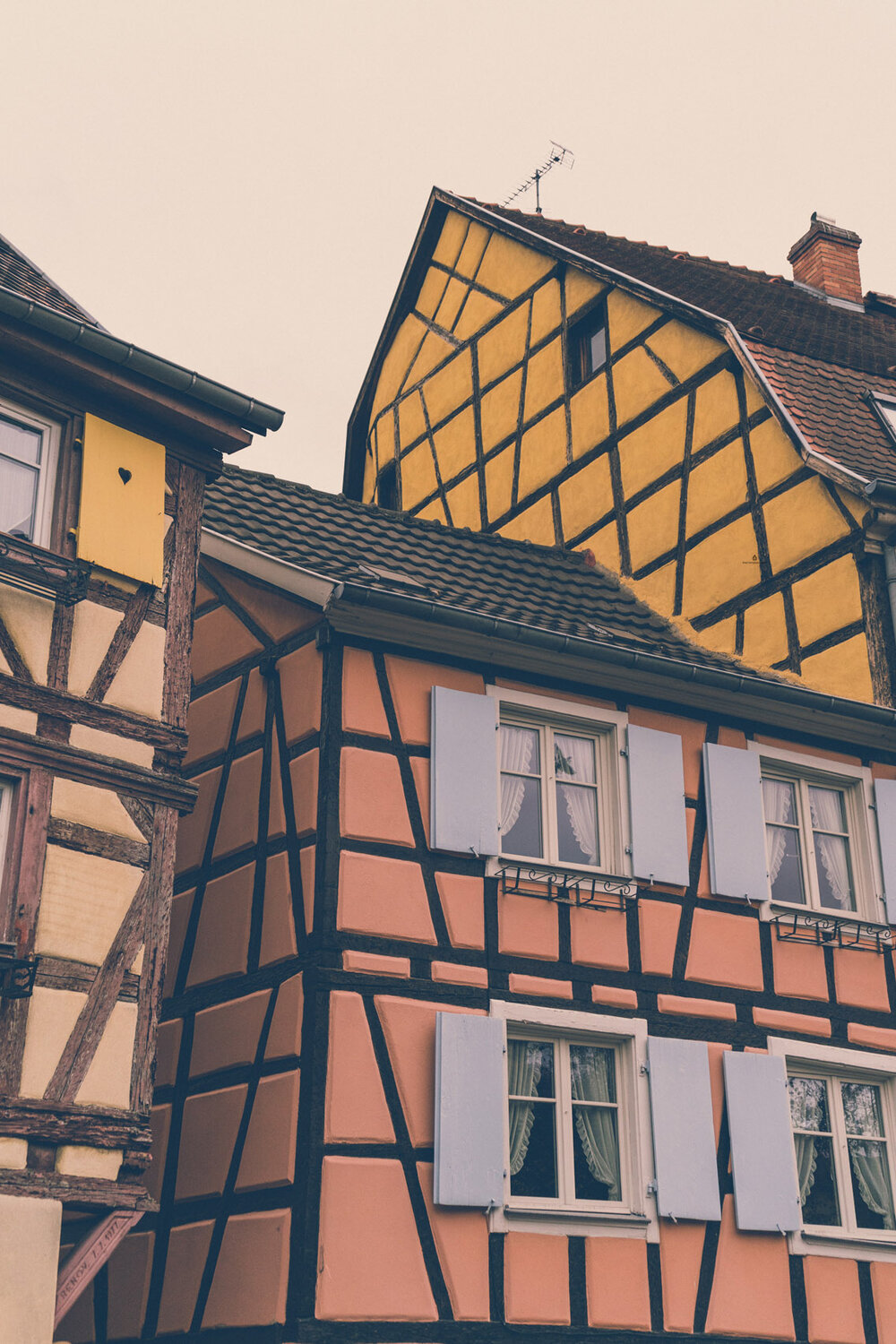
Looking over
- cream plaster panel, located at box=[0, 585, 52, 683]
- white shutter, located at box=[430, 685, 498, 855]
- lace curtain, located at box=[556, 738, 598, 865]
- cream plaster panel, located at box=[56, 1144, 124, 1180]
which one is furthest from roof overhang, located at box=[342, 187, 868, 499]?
cream plaster panel, located at box=[56, 1144, 124, 1180]

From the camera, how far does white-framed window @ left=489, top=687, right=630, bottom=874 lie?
11.9m

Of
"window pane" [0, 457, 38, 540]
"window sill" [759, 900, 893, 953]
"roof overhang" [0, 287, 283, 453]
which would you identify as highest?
"roof overhang" [0, 287, 283, 453]

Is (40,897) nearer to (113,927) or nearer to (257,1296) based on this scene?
(113,927)

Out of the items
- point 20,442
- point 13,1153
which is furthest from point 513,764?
point 13,1153

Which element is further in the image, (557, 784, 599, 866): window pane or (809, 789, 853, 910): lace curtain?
(809, 789, 853, 910): lace curtain

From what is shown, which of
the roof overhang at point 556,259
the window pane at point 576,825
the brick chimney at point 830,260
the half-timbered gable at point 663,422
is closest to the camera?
the window pane at point 576,825

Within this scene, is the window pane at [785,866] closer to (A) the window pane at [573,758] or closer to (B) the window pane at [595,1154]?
(A) the window pane at [573,758]

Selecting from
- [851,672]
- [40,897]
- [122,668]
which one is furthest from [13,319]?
[851,672]

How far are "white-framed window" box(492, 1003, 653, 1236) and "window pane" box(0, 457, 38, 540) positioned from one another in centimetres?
440

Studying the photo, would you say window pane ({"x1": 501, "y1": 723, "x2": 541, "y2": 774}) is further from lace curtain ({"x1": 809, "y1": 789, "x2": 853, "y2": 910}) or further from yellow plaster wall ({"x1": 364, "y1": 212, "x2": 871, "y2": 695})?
yellow plaster wall ({"x1": 364, "y1": 212, "x2": 871, "y2": 695})

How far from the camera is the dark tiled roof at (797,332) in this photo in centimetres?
Result: 1501

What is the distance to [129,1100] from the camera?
9.55 metres

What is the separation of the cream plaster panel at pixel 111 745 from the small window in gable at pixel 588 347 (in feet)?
28.2

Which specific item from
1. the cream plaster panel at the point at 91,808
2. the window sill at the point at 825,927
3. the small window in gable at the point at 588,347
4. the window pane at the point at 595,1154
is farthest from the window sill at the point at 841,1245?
the small window in gable at the point at 588,347
